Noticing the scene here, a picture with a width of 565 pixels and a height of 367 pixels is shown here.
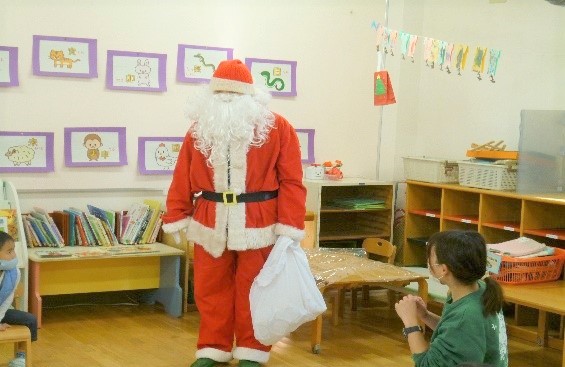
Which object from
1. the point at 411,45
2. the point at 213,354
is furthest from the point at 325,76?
the point at 213,354

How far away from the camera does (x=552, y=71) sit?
5406mm

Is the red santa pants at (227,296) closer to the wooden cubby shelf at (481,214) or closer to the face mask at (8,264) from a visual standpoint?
the face mask at (8,264)

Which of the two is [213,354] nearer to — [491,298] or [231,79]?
[231,79]

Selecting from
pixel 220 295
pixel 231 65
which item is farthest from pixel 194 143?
pixel 220 295

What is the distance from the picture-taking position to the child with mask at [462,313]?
8.11ft

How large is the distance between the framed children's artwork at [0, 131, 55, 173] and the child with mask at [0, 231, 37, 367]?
1430 mm

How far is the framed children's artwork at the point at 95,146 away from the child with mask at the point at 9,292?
157 centimetres

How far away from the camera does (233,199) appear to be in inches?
157

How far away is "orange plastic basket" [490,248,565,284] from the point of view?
439cm

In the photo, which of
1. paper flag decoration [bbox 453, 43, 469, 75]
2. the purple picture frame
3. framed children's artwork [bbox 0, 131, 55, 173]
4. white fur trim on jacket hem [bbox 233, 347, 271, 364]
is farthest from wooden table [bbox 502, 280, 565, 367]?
framed children's artwork [bbox 0, 131, 55, 173]

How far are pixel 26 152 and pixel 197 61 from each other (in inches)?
50.0

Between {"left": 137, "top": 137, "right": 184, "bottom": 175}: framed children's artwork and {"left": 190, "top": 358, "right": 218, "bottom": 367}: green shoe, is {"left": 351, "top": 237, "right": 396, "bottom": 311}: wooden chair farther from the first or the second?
{"left": 190, "top": 358, "right": 218, "bottom": 367}: green shoe

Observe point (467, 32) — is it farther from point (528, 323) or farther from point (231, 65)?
point (231, 65)

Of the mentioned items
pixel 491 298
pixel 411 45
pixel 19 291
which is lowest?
pixel 19 291
